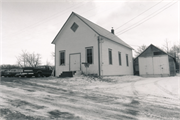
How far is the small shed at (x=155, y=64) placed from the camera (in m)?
22.8

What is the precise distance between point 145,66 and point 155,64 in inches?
67.8

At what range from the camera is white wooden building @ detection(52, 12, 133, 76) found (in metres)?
15.1

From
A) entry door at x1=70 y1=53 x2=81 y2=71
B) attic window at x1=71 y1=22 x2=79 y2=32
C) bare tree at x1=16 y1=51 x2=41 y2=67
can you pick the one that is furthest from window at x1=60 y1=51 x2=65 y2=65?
bare tree at x1=16 y1=51 x2=41 y2=67

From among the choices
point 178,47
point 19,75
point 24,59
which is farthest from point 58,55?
point 178,47

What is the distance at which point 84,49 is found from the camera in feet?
52.2

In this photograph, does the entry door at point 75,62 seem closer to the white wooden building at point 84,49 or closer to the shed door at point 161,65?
the white wooden building at point 84,49

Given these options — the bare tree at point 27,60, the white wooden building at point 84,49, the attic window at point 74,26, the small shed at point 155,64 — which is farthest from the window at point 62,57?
the bare tree at point 27,60

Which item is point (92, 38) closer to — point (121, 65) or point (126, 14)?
point (126, 14)

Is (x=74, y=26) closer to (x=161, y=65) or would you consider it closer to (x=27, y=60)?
(x=161, y=65)

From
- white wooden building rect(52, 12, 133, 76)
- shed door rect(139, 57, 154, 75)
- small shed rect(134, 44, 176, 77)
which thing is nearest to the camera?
white wooden building rect(52, 12, 133, 76)

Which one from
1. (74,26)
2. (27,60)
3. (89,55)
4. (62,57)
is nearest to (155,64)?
(89,55)

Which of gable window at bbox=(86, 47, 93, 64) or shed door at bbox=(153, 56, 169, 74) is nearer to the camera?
gable window at bbox=(86, 47, 93, 64)

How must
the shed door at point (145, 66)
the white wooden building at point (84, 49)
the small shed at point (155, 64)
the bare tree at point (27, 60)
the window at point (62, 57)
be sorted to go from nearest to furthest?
the white wooden building at point (84, 49)
the window at point (62, 57)
the small shed at point (155, 64)
the shed door at point (145, 66)
the bare tree at point (27, 60)

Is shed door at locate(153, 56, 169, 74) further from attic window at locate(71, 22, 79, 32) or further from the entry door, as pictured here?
attic window at locate(71, 22, 79, 32)
